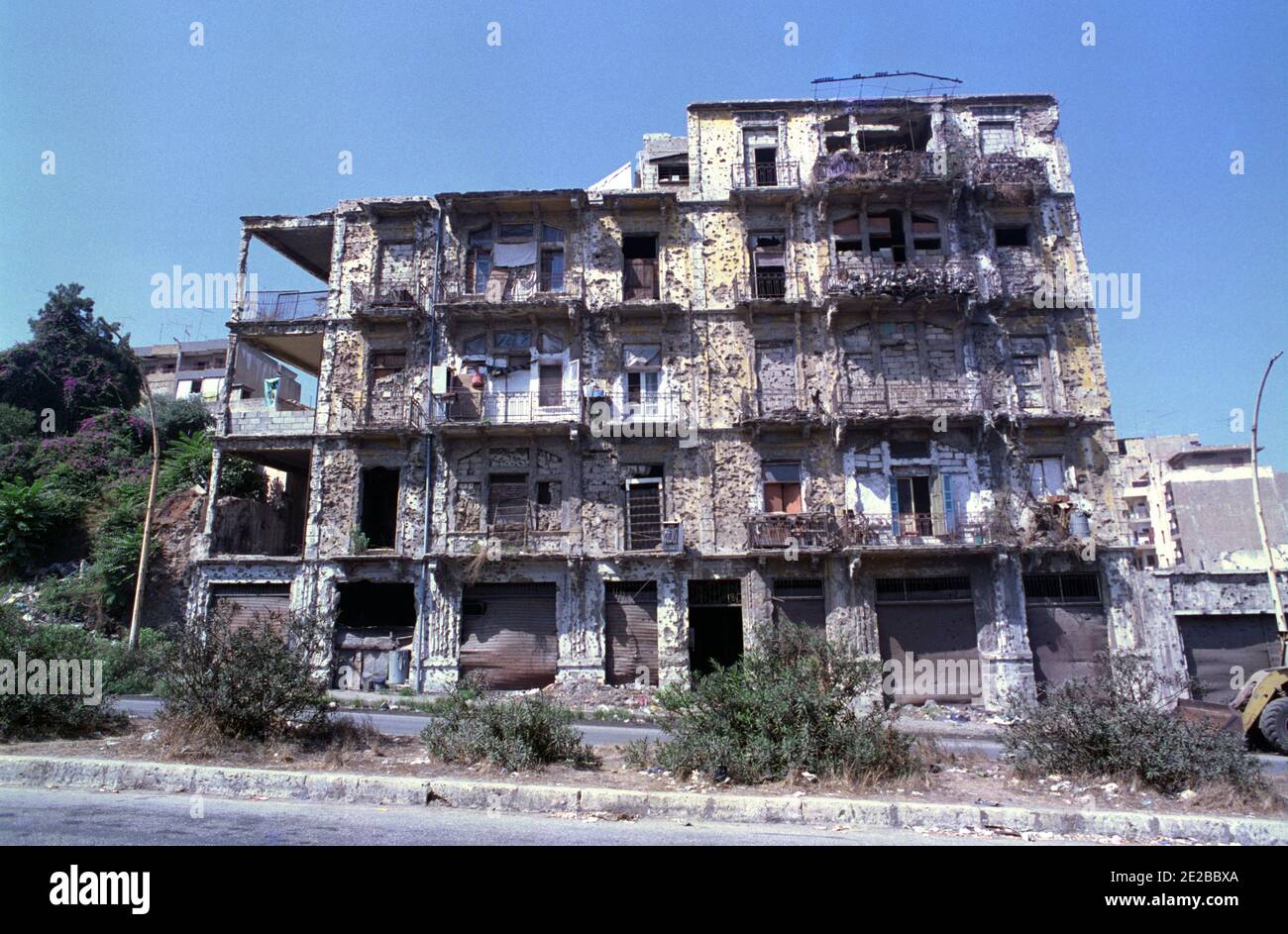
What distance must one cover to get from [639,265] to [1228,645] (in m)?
21.0

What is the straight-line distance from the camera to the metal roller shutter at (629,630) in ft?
70.9

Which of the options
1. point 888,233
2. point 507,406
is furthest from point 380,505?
point 888,233

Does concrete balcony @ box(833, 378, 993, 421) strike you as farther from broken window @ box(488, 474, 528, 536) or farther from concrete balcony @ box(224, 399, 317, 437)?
concrete balcony @ box(224, 399, 317, 437)

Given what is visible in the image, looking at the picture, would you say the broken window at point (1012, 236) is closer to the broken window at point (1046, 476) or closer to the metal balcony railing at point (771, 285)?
the metal balcony railing at point (771, 285)

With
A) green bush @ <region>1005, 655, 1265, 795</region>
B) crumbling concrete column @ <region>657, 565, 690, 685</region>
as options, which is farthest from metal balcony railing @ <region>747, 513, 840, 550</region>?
green bush @ <region>1005, 655, 1265, 795</region>

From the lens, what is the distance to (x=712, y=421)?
23000mm

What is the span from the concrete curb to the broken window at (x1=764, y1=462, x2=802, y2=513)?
1588cm

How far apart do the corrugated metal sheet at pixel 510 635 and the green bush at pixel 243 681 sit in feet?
39.9

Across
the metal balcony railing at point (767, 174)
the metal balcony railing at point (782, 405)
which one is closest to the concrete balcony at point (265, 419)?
the metal balcony railing at point (782, 405)

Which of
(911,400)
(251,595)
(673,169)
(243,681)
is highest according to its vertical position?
(673,169)

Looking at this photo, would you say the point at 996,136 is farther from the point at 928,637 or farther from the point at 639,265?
the point at 928,637

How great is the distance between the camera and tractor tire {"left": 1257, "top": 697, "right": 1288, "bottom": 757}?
40.8ft
